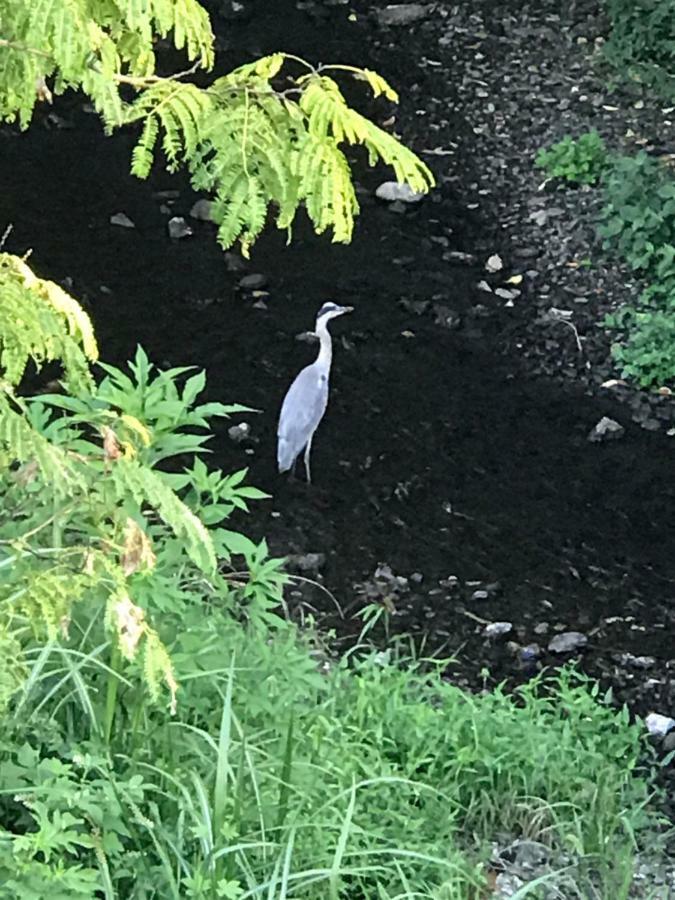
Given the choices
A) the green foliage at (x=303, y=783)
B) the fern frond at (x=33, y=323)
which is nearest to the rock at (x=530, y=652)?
the green foliage at (x=303, y=783)

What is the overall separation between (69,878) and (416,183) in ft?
3.63

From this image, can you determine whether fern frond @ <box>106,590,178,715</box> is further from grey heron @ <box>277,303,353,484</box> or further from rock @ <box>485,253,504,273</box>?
rock @ <box>485,253,504,273</box>

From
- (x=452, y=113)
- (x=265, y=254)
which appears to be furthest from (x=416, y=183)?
(x=452, y=113)

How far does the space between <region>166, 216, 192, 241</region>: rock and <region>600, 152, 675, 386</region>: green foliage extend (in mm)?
1877

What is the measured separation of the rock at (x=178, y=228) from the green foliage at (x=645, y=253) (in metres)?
1.88

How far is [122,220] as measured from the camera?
253 inches

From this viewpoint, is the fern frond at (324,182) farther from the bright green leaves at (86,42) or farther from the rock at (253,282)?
the rock at (253,282)

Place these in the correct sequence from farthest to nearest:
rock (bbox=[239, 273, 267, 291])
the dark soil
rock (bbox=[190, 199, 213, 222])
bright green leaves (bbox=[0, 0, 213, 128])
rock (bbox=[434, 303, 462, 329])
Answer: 1. rock (bbox=[190, 199, 213, 222])
2. rock (bbox=[239, 273, 267, 291])
3. rock (bbox=[434, 303, 462, 329])
4. the dark soil
5. bright green leaves (bbox=[0, 0, 213, 128])

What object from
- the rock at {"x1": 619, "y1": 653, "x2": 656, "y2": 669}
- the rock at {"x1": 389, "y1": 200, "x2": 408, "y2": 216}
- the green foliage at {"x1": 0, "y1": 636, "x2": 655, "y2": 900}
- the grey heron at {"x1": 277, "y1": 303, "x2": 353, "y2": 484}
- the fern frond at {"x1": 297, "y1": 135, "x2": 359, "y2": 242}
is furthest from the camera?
the rock at {"x1": 389, "y1": 200, "x2": 408, "y2": 216}

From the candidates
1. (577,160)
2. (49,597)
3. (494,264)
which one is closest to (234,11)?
(577,160)

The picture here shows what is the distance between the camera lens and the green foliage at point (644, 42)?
691 cm

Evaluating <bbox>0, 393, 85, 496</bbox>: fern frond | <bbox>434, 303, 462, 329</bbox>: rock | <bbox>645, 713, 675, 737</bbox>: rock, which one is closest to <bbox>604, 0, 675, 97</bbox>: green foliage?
<bbox>434, 303, 462, 329</bbox>: rock

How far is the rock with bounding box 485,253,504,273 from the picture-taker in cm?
628

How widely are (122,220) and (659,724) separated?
3690 millimetres
